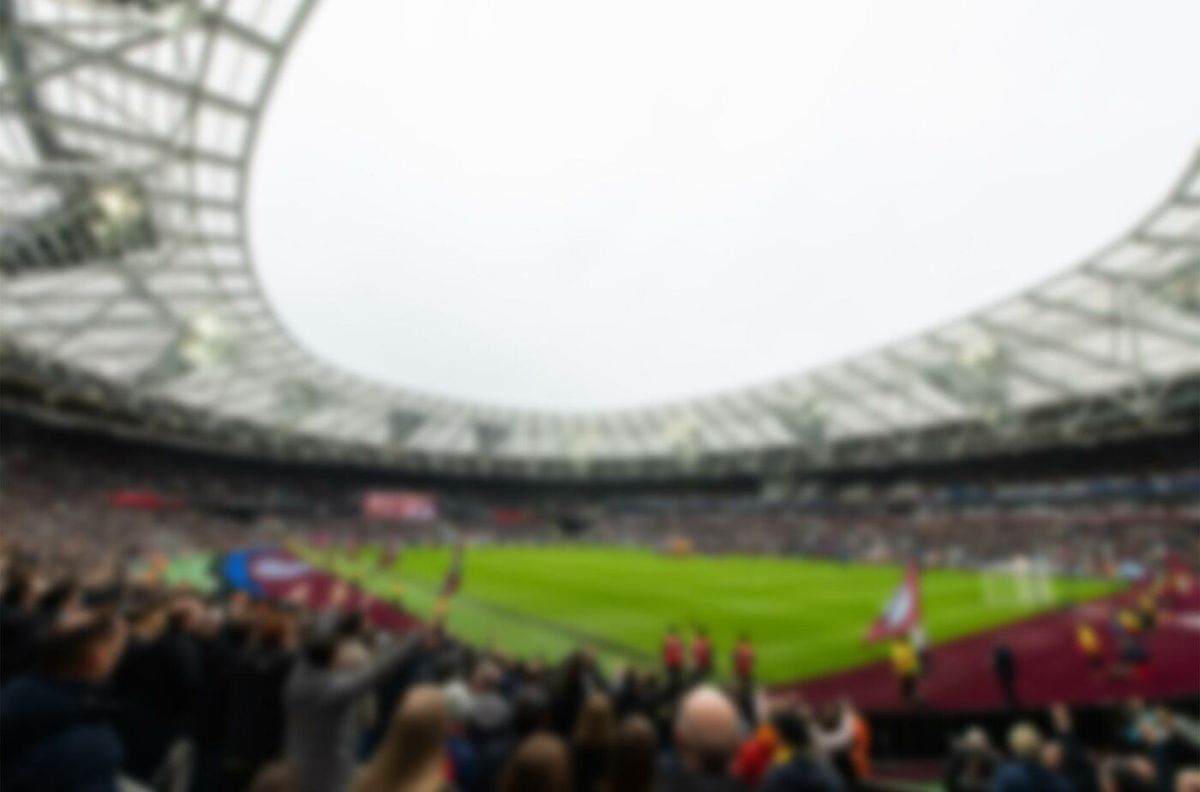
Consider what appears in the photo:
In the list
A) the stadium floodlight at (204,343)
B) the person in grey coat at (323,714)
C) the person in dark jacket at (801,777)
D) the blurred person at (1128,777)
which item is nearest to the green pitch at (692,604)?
the stadium floodlight at (204,343)

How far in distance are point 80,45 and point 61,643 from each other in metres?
16.7

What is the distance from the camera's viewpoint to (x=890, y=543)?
1730 inches

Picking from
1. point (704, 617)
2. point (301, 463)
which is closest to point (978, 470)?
point (704, 617)

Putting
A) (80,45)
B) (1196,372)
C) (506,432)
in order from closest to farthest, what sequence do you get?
(80,45)
(1196,372)
(506,432)

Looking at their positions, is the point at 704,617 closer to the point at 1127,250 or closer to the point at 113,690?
the point at 113,690

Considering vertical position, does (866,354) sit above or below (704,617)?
above

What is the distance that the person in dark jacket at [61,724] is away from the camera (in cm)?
254

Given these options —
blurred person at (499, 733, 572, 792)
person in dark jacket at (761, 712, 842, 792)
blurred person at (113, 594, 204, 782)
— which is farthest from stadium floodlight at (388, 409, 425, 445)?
blurred person at (499, 733, 572, 792)

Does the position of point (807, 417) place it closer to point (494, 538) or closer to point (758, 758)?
point (494, 538)

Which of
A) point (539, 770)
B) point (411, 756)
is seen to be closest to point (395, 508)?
point (411, 756)

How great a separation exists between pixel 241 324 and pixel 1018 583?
41.0m

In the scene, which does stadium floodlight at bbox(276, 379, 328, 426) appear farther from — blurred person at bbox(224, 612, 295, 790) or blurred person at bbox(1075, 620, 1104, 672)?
blurred person at bbox(1075, 620, 1104, 672)

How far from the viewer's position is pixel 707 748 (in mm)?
2650

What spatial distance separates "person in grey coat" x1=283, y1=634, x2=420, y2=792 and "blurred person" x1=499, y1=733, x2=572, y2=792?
190cm
